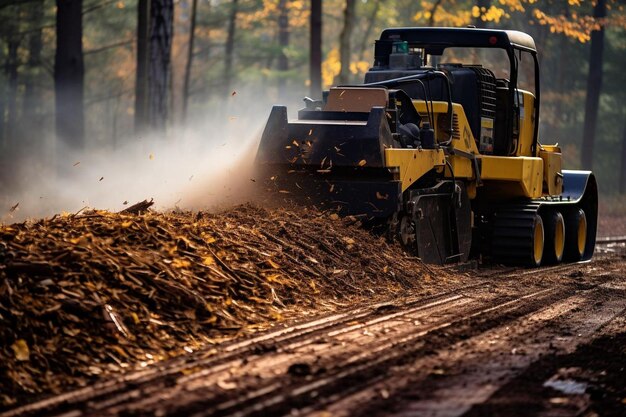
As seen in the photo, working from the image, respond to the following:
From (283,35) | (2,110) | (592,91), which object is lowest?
(2,110)

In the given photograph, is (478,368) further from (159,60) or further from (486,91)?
(159,60)

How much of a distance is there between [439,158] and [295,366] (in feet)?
25.4

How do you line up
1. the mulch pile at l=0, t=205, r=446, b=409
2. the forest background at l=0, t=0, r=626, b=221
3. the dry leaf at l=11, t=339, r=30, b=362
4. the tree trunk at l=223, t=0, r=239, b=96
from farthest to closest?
the tree trunk at l=223, t=0, r=239, b=96, the forest background at l=0, t=0, r=626, b=221, the mulch pile at l=0, t=205, r=446, b=409, the dry leaf at l=11, t=339, r=30, b=362

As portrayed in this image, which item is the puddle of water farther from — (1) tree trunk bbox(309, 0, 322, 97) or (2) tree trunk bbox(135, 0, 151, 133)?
(1) tree trunk bbox(309, 0, 322, 97)

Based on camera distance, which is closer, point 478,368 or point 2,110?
point 478,368

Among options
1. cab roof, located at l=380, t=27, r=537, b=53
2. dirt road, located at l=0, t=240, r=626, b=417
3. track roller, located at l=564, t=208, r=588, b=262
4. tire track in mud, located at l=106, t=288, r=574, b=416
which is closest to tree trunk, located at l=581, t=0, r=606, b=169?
track roller, located at l=564, t=208, r=588, b=262

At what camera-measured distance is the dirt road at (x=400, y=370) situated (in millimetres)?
6648

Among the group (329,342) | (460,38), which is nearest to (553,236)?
(460,38)

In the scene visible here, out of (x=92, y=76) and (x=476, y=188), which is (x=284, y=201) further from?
(x=92, y=76)

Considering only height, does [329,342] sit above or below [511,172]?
below

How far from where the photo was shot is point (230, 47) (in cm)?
5844

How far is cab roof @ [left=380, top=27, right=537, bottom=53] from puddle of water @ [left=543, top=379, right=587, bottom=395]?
9.48 metres

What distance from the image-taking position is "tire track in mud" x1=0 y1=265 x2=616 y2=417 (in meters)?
6.61

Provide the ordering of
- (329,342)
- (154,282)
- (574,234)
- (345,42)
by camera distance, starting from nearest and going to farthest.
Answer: (329,342) → (154,282) → (574,234) → (345,42)
